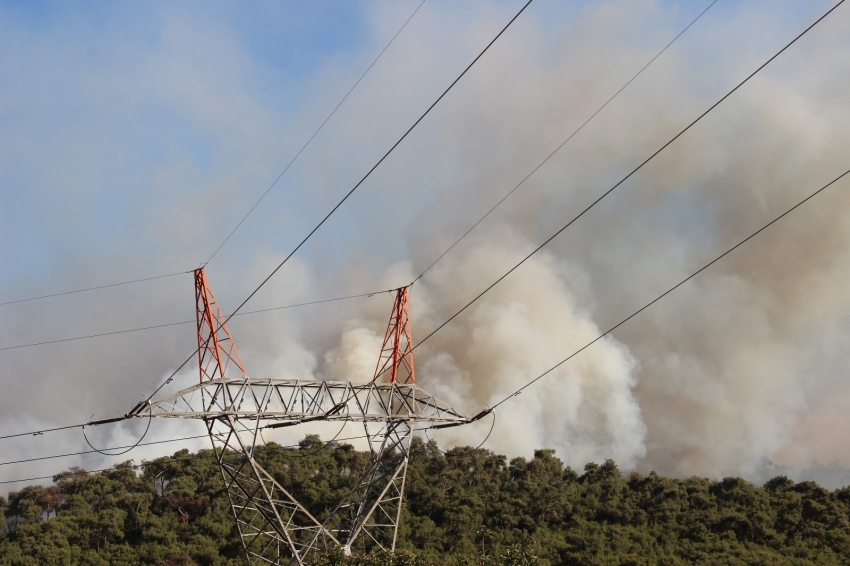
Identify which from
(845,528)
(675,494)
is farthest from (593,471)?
(845,528)

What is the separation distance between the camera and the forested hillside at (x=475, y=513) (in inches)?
3135

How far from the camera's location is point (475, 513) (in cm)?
8700

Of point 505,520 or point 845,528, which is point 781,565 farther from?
point 505,520

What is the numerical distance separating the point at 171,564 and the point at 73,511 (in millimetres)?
15367

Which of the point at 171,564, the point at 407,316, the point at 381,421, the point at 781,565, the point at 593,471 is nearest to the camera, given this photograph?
the point at 381,421

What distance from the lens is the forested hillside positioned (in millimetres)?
79625

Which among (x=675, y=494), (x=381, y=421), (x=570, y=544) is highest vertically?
(x=675, y=494)

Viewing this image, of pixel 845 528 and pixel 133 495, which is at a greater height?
pixel 133 495

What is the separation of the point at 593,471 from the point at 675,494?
10.7 metres

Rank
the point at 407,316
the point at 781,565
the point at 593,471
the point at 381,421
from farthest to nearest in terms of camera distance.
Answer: the point at 593,471 < the point at 781,565 < the point at 407,316 < the point at 381,421

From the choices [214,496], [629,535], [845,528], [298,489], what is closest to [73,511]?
[214,496]

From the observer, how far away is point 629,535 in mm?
83438

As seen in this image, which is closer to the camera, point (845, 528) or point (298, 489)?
point (845, 528)

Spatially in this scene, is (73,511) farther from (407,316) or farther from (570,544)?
(407,316)
